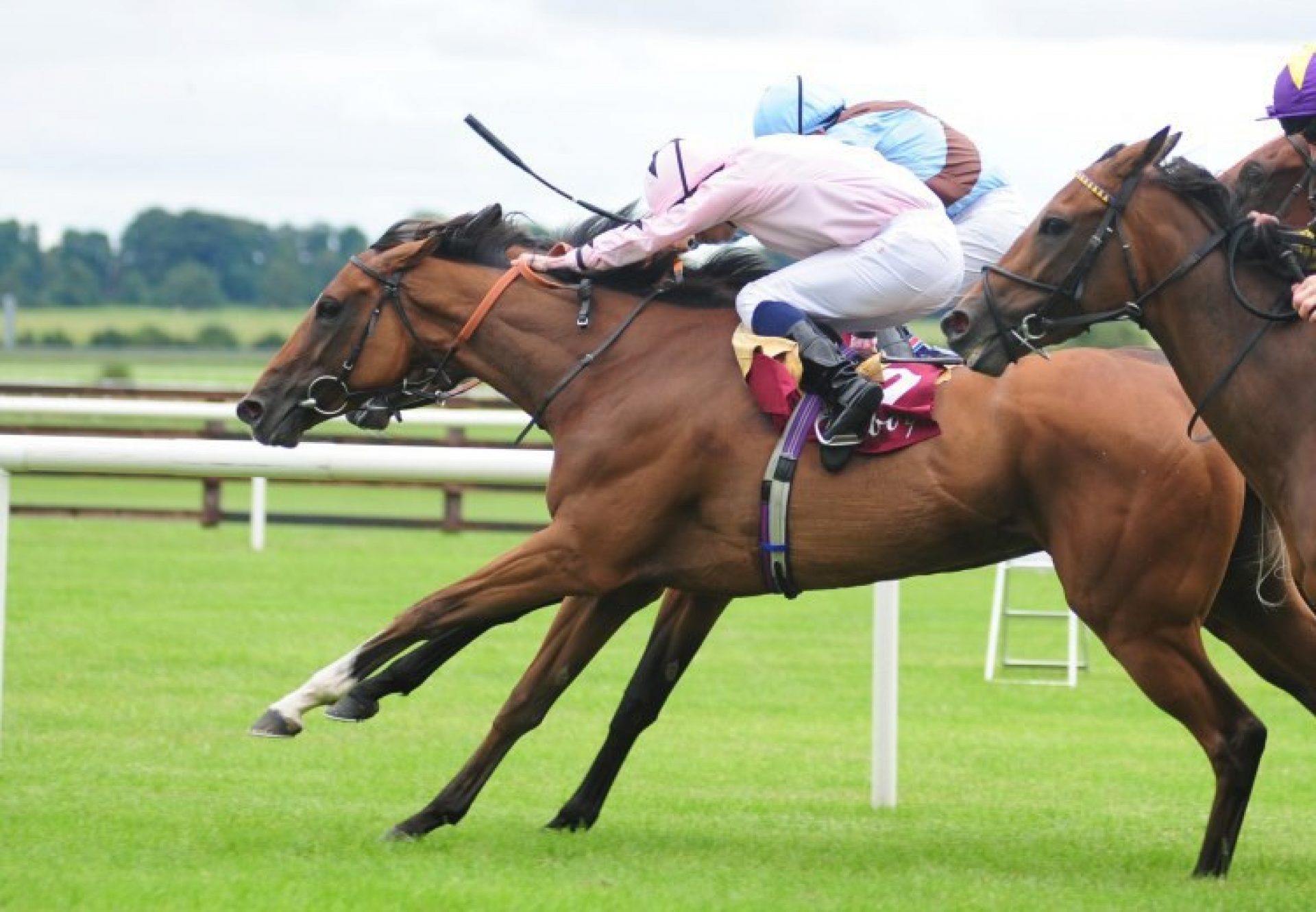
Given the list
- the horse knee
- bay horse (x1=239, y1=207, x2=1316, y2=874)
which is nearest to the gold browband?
bay horse (x1=239, y1=207, x2=1316, y2=874)

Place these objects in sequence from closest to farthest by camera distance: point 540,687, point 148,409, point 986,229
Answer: point 540,687
point 986,229
point 148,409

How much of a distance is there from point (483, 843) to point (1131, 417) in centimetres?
218

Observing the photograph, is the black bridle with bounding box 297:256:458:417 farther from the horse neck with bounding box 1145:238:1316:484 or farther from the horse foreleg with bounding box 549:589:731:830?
the horse neck with bounding box 1145:238:1316:484

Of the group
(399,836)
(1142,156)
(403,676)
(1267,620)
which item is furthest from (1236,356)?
(399,836)

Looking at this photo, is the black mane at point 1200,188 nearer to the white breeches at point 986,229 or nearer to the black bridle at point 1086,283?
the black bridle at point 1086,283

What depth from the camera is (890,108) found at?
6832mm

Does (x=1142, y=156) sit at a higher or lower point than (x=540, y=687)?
higher

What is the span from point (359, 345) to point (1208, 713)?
266cm

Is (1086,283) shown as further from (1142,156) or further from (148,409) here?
(148,409)

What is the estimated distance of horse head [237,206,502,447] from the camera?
256 inches

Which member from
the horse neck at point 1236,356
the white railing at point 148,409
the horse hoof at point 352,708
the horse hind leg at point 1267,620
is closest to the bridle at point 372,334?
the horse hoof at point 352,708

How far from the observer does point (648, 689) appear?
668 cm

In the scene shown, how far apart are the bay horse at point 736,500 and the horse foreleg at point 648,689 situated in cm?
30

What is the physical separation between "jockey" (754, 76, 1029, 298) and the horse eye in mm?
1172
